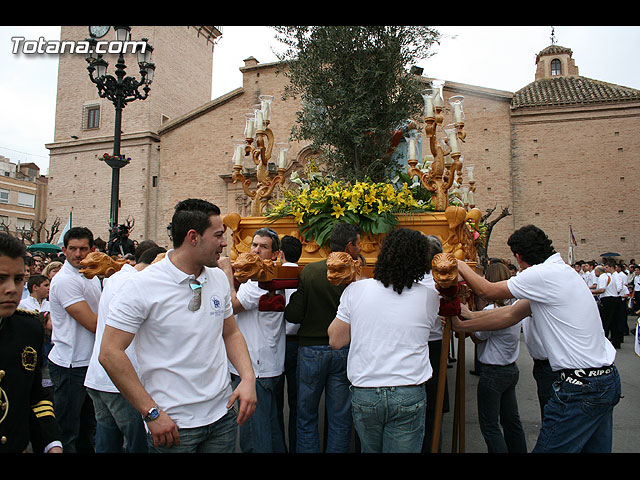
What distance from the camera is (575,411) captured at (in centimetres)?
273

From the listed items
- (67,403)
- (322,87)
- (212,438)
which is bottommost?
(67,403)

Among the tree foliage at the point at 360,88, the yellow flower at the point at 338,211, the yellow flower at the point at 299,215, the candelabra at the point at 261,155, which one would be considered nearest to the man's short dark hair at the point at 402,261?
the yellow flower at the point at 338,211

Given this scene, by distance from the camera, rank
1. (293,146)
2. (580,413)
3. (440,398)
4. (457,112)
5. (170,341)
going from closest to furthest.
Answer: (170,341), (580,413), (440,398), (457,112), (293,146)

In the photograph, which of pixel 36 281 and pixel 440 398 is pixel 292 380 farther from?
pixel 36 281

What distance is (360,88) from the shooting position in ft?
26.3

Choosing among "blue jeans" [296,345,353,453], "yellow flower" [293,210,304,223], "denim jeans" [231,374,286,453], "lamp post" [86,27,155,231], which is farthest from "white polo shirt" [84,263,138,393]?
"lamp post" [86,27,155,231]

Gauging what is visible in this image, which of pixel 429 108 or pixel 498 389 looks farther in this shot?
pixel 429 108

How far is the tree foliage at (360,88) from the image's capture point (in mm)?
8023

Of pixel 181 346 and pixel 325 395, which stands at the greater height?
pixel 181 346

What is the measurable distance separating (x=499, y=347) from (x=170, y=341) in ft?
8.80

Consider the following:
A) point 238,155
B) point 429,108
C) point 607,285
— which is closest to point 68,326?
point 238,155
